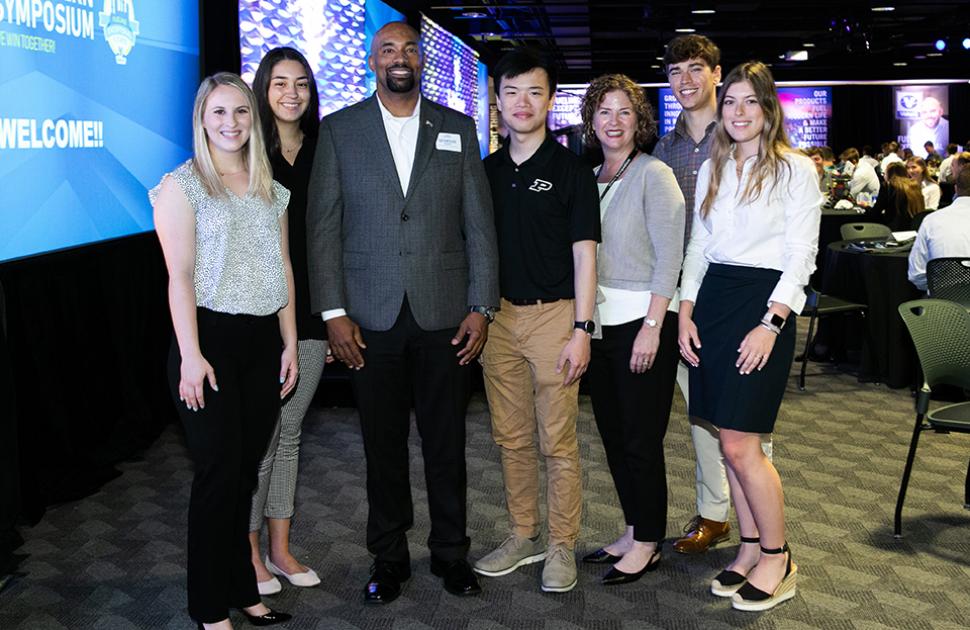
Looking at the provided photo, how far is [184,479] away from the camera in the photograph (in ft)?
14.2

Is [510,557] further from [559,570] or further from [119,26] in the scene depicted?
[119,26]

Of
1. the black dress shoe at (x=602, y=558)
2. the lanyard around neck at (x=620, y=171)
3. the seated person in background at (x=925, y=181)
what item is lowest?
the black dress shoe at (x=602, y=558)

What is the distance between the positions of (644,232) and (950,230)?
3185 mm

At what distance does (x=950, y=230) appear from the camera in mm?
5387

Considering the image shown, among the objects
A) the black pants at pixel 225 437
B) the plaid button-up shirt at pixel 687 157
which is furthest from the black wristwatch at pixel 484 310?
the plaid button-up shirt at pixel 687 157

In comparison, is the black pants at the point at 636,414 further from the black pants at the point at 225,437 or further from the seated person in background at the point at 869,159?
the seated person in background at the point at 869,159

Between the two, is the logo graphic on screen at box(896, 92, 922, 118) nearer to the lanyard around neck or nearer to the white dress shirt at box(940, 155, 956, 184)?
the white dress shirt at box(940, 155, 956, 184)

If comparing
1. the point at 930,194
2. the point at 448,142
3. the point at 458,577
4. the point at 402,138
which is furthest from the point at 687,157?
the point at 930,194

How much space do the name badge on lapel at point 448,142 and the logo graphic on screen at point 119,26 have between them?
89.1 inches

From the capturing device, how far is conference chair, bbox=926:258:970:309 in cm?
523

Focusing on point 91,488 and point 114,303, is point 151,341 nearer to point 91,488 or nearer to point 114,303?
point 114,303

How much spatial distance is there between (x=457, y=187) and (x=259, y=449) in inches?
36.4

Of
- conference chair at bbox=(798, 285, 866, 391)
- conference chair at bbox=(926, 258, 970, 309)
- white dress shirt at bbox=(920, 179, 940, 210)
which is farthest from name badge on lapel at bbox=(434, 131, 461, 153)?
white dress shirt at bbox=(920, 179, 940, 210)

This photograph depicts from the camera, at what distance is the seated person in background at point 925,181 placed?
33.0 feet
